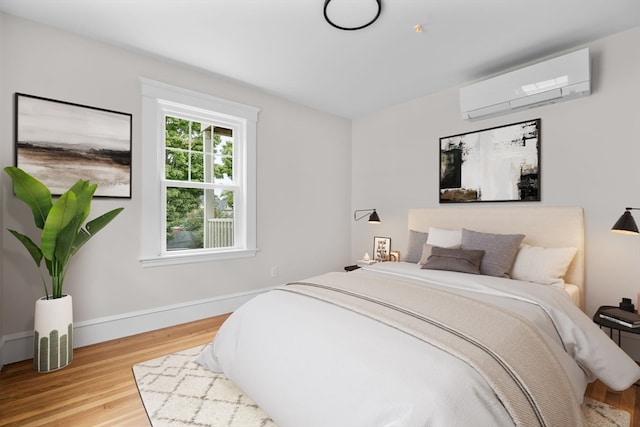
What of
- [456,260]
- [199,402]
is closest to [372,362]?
[199,402]

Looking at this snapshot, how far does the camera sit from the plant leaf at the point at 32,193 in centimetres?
200

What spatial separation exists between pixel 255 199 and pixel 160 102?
134cm

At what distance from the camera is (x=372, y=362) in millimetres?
1231

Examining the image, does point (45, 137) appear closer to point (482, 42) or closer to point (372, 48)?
point (372, 48)

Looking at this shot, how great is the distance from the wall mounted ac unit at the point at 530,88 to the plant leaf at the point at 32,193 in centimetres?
366

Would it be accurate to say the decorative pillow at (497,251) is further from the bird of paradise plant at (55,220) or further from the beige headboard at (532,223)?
the bird of paradise plant at (55,220)

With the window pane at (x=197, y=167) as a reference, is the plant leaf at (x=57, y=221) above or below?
below

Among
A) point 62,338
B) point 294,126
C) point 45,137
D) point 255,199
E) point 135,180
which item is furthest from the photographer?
point 294,126

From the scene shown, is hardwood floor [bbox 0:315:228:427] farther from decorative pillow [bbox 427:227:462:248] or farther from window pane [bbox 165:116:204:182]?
decorative pillow [bbox 427:227:462:248]

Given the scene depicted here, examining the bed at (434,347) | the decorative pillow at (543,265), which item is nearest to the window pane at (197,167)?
the bed at (434,347)

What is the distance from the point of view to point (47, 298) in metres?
2.20

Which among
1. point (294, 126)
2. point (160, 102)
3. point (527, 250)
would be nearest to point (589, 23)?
point (527, 250)

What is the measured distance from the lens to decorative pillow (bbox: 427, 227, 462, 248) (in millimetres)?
2963

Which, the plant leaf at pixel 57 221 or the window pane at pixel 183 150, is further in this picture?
the window pane at pixel 183 150
